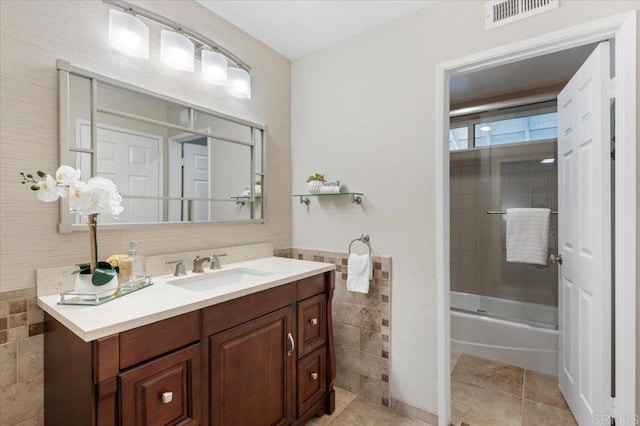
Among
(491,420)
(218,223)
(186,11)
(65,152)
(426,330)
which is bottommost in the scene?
(491,420)

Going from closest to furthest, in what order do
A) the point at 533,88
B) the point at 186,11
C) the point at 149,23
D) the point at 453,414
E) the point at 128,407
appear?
the point at 128,407
the point at 149,23
the point at 186,11
the point at 453,414
the point at 533,88

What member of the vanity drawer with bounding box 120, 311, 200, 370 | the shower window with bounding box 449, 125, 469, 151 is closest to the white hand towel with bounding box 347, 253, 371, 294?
the vanity drawer with bounding box 120, 311, 200, 370

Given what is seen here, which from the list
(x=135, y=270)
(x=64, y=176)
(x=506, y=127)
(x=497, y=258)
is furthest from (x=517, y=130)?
(x=64, y=176)

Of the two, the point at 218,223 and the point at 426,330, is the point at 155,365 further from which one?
the point at 426,330

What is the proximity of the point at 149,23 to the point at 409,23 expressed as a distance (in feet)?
4.75

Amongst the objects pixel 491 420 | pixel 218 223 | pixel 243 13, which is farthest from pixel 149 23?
pixel 491 420

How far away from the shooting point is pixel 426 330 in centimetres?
182

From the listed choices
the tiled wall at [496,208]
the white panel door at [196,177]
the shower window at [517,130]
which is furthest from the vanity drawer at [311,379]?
the shower window at [517,130]

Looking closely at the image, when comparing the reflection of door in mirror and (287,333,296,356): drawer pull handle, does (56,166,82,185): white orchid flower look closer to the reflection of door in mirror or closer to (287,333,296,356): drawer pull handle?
the reflection of door in mirror

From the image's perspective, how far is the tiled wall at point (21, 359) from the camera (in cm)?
115

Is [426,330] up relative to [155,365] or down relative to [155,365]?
down

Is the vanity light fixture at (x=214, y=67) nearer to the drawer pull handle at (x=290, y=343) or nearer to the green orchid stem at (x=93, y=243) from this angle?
the green orchid stem at (x=93, y=243)

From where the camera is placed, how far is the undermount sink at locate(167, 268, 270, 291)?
61.9 inches

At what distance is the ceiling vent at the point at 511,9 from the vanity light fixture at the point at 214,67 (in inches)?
58.0
